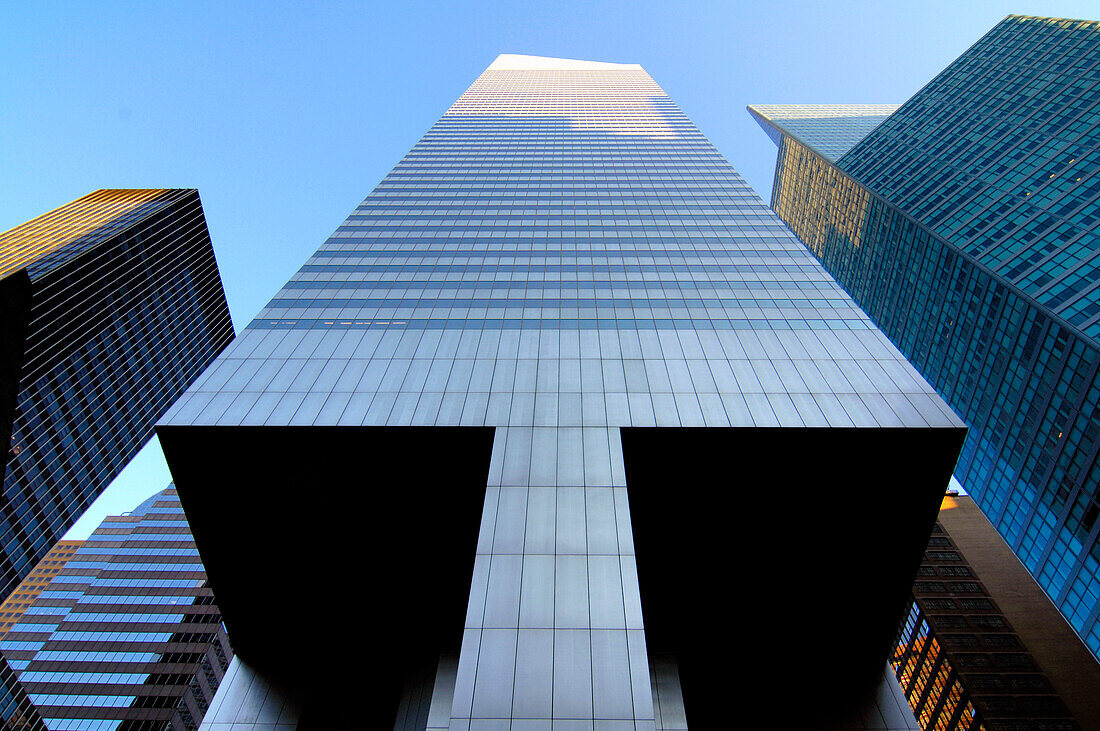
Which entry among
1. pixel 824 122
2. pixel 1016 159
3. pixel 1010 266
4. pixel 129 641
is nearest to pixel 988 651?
pixel 1010 266

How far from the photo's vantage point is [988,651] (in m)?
69.8

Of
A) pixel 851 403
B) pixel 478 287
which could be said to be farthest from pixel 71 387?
pixel 851 403

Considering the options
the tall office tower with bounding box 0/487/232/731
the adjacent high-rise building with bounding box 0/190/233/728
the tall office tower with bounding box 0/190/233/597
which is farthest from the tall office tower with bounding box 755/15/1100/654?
the tall office tower with bounding box 0/190/233/597

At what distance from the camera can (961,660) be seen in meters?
69.2

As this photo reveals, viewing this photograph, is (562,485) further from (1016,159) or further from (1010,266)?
(1016,159)

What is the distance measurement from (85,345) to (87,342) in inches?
26.1

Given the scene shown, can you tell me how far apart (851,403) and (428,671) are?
24141 mm

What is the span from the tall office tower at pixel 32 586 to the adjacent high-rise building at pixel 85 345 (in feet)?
178

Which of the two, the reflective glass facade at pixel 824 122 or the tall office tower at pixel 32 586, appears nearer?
the tall office tower at pixel 32 586

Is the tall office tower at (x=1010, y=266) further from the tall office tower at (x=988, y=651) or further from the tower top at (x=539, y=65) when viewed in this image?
the tower top at (x=539, y=65)

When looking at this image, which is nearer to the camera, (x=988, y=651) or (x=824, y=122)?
(x=988, y=651)

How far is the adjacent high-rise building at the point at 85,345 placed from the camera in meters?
71.2

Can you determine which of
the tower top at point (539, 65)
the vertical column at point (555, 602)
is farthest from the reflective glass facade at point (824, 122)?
the vertical column at point (555, 602)

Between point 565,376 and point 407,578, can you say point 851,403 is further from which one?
point 407,578
